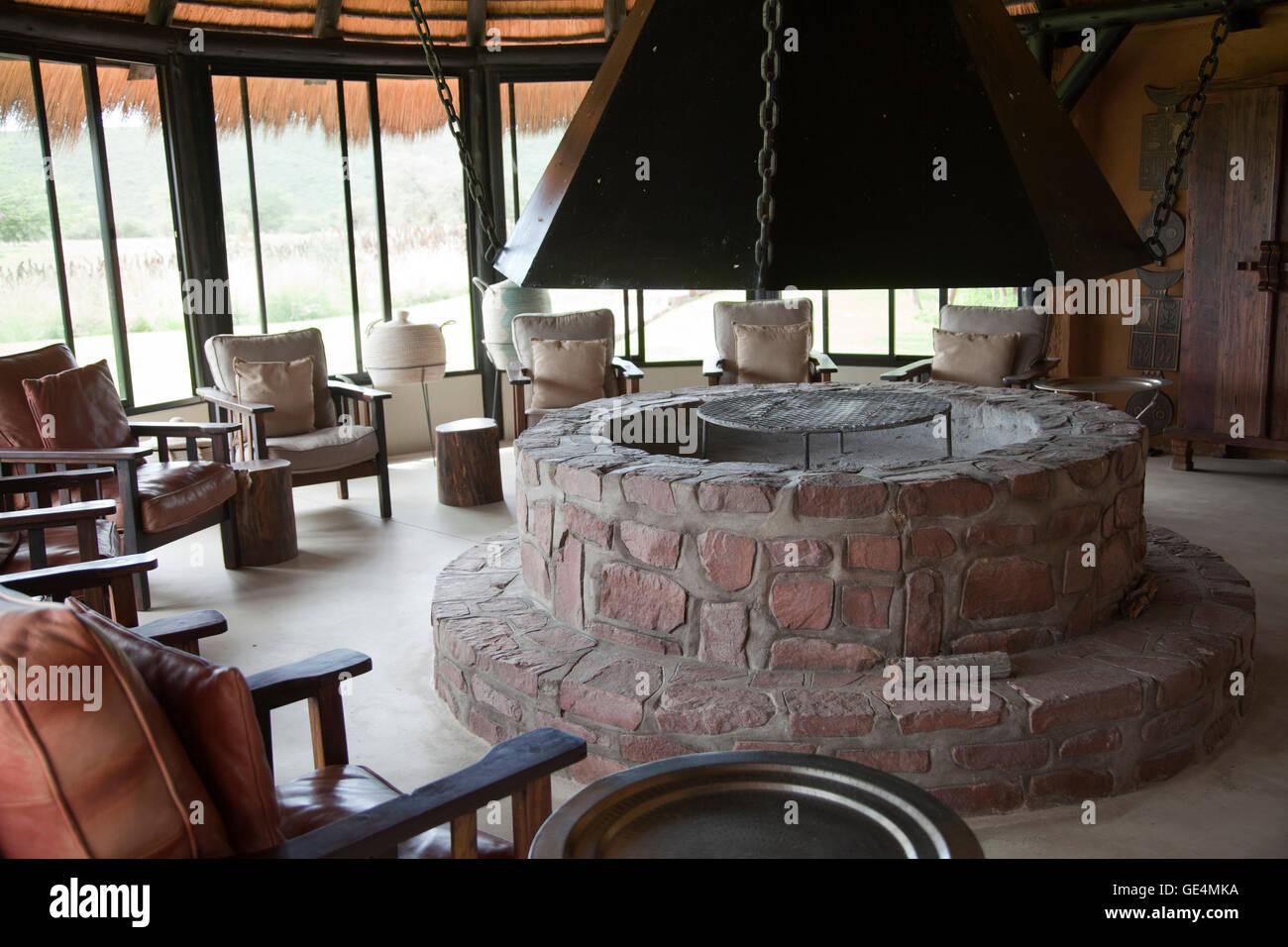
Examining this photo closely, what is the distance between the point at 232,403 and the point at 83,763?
13.7 ft

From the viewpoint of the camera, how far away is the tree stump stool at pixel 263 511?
4.82 meters

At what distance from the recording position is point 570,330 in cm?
648

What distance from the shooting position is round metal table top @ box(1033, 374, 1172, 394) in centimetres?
545

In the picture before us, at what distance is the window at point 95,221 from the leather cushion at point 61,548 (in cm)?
178

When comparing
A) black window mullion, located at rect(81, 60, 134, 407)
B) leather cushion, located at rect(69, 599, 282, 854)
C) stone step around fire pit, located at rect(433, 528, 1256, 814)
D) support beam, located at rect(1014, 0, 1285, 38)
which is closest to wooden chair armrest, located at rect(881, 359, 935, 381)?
support beam, located at rect(1014, 0, 1285, 38)

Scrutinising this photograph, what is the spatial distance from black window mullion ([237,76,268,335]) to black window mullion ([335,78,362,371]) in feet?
1.80

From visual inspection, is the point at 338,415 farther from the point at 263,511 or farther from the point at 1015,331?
the point at 1015,331

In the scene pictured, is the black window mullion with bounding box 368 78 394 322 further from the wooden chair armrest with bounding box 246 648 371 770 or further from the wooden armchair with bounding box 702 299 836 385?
the wooden chair armrest with bounding box 246 648 371 770

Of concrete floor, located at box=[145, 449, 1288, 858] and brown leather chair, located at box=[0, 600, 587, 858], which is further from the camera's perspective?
concrete floor, located at box=[145, 449, 1288, 858]

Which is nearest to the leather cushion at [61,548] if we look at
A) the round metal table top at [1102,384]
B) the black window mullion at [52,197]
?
the black window mullion at [52,197]

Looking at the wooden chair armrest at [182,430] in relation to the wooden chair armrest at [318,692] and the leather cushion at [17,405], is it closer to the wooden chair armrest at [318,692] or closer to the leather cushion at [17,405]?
→ the leather cushion at [17,405]
